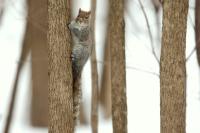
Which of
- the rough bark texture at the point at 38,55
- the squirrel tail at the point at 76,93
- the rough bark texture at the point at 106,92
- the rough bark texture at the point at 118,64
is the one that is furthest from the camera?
the rough bark texture at the point at 106,92

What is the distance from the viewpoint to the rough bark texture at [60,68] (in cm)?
295

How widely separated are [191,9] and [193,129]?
1556 millimetres

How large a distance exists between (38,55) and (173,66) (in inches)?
119

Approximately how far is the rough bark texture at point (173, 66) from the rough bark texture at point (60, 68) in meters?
0.71

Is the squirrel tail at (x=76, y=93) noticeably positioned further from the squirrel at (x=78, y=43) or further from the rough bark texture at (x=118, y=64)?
the rough bark texture at (x=118, y=64)

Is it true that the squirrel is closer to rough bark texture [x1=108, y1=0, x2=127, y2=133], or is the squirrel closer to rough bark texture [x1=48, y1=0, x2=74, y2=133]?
rough bark texture [x1=48, y1=0, x2=74, y2=133]

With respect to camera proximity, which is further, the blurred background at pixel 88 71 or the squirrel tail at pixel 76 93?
the blurred background at pixel 88 71

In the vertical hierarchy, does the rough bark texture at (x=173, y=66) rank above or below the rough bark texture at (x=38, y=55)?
below

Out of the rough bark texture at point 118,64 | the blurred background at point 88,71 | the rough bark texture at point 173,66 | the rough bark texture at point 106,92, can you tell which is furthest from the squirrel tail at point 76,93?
the rough bark texture at point 106,92

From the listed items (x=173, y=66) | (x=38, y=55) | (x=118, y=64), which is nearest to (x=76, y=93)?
(x=173, y=66)

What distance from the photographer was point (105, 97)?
6.07 m

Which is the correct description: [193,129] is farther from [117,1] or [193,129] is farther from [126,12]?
[117,1]

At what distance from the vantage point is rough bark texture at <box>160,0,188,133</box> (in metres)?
3.16

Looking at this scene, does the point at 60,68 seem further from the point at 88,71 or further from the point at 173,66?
the point at 88,71
